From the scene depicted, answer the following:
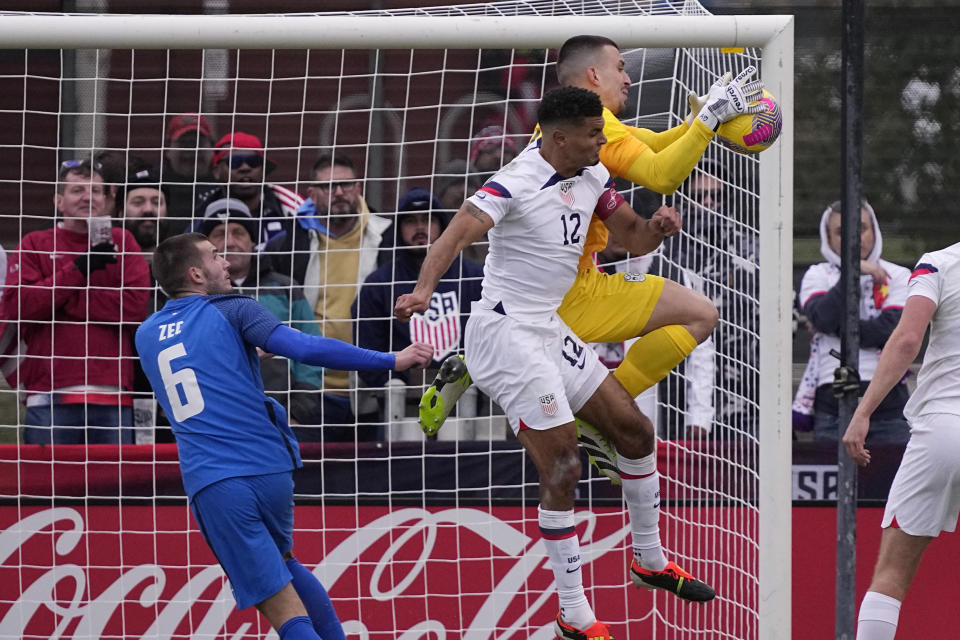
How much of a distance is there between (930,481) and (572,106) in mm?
2055

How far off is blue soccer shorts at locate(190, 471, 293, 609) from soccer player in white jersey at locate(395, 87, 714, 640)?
1.04 m

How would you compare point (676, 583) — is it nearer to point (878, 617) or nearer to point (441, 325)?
point (878, 617)

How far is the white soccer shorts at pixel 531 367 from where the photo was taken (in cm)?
514

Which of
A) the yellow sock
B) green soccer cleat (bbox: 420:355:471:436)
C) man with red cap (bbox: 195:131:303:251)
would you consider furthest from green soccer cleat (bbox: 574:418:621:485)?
man with red cap (bbox: 195:131:303:251)

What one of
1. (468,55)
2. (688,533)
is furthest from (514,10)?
(688,533)

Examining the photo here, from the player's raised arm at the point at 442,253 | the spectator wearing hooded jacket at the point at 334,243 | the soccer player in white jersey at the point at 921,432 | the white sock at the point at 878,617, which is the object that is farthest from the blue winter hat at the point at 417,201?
the white sock at the point at 878,617

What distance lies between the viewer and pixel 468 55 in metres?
7.05

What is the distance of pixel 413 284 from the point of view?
6.63m

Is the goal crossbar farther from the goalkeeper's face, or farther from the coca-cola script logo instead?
the coca-cola script logo

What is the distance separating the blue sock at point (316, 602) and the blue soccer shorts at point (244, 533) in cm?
33

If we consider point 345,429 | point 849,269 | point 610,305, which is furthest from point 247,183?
point 849,269

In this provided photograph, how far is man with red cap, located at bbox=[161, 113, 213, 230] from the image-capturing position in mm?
6652

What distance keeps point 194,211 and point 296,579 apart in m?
2.09

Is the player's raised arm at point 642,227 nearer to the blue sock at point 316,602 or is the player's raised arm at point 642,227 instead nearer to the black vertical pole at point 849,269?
the black vertical pole at point 849,269
